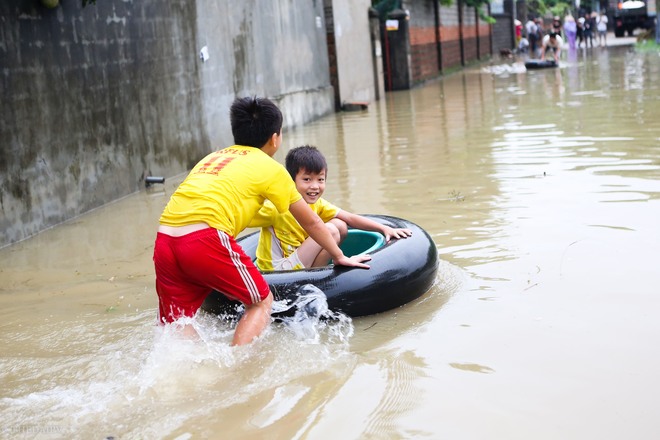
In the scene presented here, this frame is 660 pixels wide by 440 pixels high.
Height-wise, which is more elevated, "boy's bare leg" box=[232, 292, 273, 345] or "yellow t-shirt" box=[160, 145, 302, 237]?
"yellow t-shirt" box=[160, 145, 302, 237]

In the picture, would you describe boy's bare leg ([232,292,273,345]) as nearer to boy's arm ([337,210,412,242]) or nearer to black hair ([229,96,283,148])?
black hair ([229,96,283,148])

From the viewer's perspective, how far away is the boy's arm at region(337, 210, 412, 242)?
5.75 m

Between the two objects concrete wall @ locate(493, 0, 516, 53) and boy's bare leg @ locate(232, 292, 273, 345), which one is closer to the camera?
boy's bare leg @ locate(232, 292, 273, 345)

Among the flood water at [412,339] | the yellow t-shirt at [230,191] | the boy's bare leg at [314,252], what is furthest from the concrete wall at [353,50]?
the yellow t-shirt at [230,191]

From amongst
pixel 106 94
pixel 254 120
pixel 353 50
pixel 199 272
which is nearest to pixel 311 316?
pixel 199 272

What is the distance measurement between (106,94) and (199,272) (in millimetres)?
5973

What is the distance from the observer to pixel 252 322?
464 centimetres

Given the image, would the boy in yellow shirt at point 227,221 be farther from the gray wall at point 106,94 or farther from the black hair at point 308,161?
the gray wall at point 106,94

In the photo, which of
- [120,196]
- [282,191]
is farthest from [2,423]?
[120,196]

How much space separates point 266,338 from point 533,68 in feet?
90.5

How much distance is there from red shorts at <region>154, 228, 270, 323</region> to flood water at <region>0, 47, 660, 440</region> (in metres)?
0.20

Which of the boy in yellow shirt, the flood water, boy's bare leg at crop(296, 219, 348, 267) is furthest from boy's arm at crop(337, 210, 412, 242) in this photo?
the boy in yellow shirt

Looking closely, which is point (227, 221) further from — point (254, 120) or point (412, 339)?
point (412, 339)

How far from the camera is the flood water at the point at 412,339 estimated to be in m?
3.93
